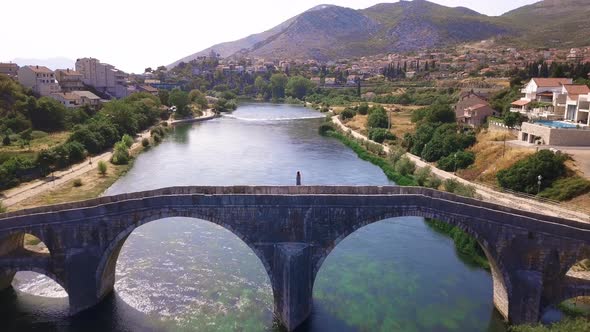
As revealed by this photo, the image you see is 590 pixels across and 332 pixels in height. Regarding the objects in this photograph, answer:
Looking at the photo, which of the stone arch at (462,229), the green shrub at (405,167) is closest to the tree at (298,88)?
the green shrub at (405,167)

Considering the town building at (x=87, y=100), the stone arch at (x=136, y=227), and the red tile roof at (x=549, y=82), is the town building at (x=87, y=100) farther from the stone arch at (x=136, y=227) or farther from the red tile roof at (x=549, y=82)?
the red tile roof at (x=549, y=82)

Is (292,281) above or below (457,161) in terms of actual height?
below

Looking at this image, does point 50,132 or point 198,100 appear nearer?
point 50,132

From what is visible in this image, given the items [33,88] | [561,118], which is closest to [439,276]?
[561,118]

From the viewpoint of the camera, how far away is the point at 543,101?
4516cm

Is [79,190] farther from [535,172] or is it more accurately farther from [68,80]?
[68,80]

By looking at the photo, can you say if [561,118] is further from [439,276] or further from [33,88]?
[33,88]

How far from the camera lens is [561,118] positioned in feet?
131

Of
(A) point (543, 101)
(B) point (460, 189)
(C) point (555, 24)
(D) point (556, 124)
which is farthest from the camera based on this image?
(C) point (555, 24)

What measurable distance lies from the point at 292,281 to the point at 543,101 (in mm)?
39387

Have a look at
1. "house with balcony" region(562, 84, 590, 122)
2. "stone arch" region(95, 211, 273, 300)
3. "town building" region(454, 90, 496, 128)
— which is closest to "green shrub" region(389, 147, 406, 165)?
"town building" region(454, 90, 496, 128)

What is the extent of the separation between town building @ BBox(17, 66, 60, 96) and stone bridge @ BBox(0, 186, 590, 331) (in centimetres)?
5259

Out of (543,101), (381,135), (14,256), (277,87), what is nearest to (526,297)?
(14,256)

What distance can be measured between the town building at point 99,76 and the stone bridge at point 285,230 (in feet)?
228
